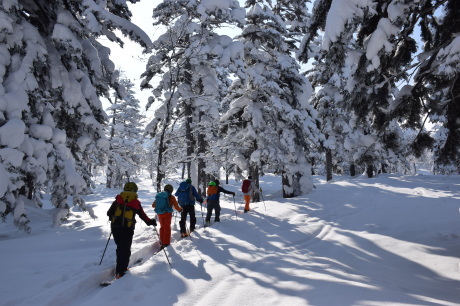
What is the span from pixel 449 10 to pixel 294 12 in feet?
40.5

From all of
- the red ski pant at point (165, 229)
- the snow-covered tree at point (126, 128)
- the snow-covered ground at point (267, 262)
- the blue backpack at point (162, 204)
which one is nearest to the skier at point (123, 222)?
the snow-covered ground at point (267, 262)

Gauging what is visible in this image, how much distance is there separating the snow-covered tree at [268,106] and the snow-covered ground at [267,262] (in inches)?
206

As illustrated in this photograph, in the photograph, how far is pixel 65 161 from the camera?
794 cm

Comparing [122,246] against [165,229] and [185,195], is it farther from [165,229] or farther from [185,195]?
[185,195]

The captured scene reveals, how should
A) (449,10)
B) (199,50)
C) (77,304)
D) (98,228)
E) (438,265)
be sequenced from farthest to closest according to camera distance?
(199,50) → (98,228) → (449,10) → (438,265) → (77,304)

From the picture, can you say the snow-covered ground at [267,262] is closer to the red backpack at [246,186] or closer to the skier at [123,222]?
the skier at [123,222]

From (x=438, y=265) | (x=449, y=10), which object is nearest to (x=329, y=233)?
(x=438, y=265)

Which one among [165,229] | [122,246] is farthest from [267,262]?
[165,229]

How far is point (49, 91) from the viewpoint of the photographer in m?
8.22

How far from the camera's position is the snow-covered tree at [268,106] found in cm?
1553

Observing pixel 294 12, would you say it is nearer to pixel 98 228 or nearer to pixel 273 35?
pixel 273 35

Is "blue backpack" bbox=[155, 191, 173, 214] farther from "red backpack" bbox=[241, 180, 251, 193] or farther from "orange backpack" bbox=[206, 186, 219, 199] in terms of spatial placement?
"red backpack" bbox=[241, 180, 251, 193]

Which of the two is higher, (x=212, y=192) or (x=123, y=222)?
(x=212, y=192)

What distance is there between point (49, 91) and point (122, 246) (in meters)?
5.22
